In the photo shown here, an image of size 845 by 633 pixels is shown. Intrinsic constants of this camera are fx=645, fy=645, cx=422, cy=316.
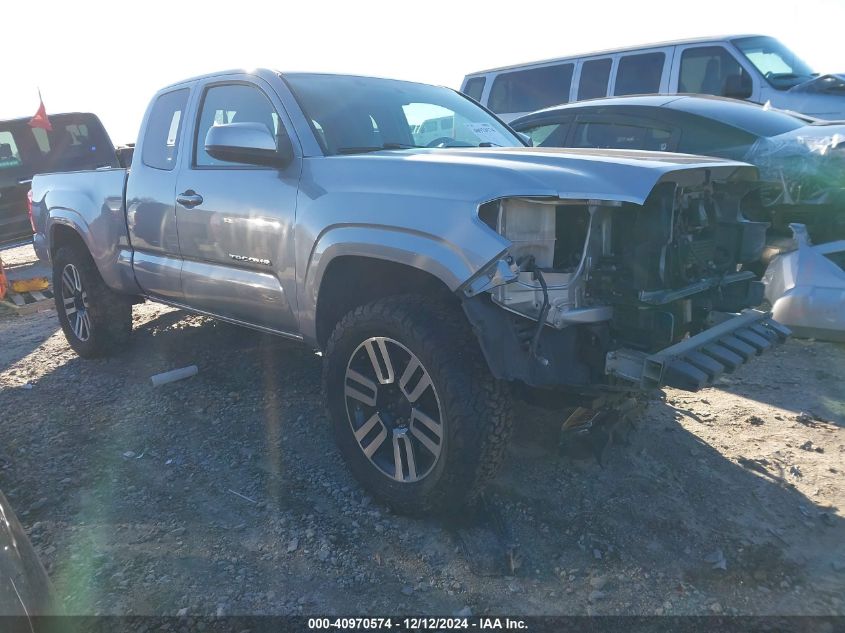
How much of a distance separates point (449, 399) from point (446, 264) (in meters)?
0.53

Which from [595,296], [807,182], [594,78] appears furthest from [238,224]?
[594,78]

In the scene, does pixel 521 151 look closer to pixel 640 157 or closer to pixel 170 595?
pixel 640 157

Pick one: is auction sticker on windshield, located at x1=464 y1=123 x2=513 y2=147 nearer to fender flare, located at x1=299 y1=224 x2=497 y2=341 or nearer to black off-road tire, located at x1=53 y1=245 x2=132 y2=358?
fender flare, located at x1=299 y1=224 x2=497 y2=341

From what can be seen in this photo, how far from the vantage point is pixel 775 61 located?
7914 mm

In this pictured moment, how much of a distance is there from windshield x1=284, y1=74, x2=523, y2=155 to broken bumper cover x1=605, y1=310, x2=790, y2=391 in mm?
Result: 1739

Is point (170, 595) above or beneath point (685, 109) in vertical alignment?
beneath

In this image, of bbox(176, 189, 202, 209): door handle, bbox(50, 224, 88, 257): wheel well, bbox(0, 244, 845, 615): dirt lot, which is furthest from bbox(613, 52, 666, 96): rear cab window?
bbox(50, 224, 88, 257): wheel well

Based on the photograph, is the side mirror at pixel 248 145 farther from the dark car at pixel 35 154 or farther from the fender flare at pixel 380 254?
the dark car at pixel 35 154

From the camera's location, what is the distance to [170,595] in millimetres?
2436

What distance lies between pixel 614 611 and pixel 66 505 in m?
2.49

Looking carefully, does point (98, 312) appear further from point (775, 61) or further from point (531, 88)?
point (775, 61)

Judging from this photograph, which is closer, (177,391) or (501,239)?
(501,239)

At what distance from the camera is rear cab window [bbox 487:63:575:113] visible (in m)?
9.36

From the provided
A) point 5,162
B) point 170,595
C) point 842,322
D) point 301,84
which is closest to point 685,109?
point 842,322
